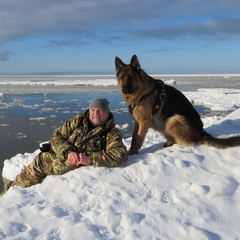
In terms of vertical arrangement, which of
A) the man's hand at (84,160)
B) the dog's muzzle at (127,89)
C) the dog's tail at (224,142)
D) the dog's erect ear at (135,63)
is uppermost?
the dog's erect ear at (135,63)

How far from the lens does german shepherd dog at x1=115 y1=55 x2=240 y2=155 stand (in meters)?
4.94

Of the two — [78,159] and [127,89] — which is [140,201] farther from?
[127,89]

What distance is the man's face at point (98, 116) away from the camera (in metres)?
4.59

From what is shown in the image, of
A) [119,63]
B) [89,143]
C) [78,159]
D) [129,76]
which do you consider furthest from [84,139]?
[119,63]

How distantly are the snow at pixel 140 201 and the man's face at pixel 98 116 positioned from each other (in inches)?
27.1

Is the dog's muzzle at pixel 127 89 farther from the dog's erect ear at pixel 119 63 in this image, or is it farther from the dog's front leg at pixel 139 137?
the dog's front leg at pixel 139 137

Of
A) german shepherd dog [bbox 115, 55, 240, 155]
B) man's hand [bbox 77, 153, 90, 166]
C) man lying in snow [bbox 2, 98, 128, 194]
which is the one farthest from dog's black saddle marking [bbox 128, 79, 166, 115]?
man's hand [bbox 77, 153, 90, 166]

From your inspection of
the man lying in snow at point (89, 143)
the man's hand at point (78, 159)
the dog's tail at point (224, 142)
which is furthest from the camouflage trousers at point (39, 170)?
the dog's tail at point (224, 142)

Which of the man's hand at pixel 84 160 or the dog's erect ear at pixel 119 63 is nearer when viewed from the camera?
the man's hand at pixel 84 160

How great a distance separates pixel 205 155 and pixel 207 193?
0.94 meters

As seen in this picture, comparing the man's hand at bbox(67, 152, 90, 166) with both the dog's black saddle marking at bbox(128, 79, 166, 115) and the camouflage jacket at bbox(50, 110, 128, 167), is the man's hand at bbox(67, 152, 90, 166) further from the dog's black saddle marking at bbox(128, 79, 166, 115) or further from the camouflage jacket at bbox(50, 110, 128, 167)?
the dog's black saddle marking at bbox(128, 79, 166, 115)

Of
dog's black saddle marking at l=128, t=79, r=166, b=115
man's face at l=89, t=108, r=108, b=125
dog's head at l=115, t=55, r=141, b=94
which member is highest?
dog's head at l=115, t=55, r=141, b=94

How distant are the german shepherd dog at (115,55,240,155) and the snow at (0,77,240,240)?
0.24m

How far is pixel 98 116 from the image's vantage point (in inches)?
181
